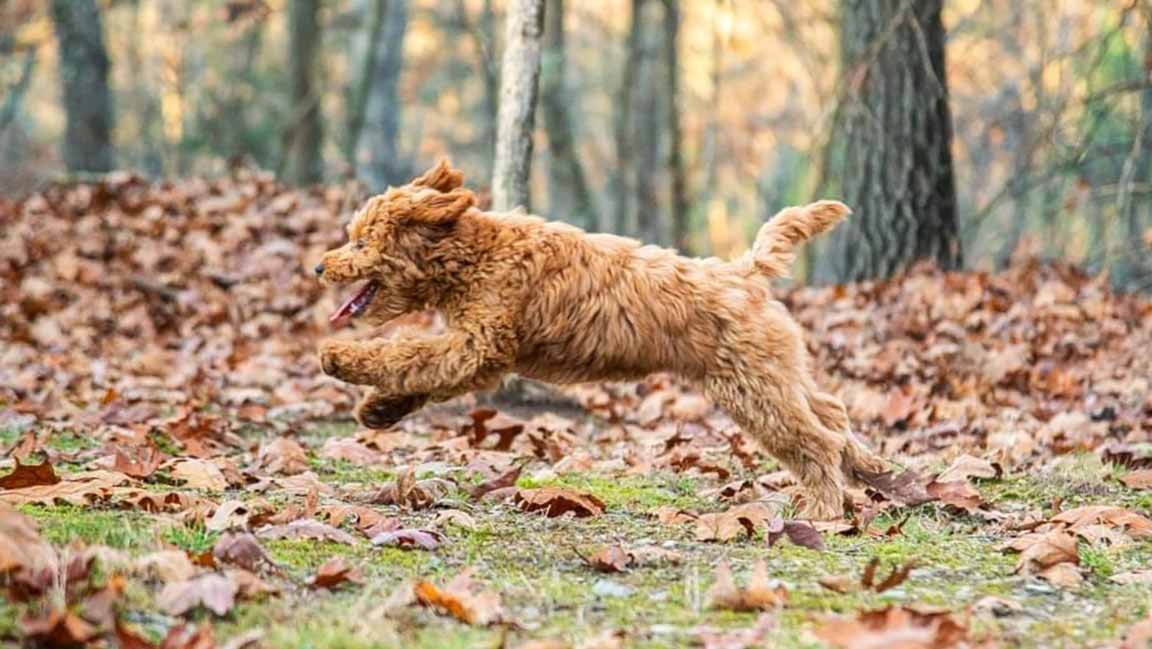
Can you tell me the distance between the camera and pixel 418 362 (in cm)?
583

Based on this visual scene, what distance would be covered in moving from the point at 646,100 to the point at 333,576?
58.3 feet

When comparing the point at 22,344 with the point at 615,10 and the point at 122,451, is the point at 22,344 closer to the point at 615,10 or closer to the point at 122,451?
the point at 122,451

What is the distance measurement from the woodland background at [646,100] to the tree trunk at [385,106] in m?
0.03

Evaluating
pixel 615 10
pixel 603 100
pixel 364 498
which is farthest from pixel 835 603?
pixel 603 100

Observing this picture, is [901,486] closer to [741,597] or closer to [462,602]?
[741,597]

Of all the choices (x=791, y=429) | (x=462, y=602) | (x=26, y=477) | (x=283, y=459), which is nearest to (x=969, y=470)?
(x=791, y=429)

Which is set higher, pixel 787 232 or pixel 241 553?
pixel 787 232

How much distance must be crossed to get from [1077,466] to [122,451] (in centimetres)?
488

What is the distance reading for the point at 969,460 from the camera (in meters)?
6.68

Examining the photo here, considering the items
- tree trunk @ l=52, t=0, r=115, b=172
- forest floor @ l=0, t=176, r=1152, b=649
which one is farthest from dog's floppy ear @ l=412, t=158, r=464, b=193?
tree trunk @ l=52, t=0, r=115, b=172

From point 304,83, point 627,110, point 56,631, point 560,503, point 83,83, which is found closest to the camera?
point 56,631

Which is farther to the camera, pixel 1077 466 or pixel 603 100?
pixel 603 100

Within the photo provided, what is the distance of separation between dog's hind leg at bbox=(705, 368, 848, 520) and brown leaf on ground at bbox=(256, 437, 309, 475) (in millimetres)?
2208

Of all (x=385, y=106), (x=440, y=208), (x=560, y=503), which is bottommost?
(x=560, y=503)
